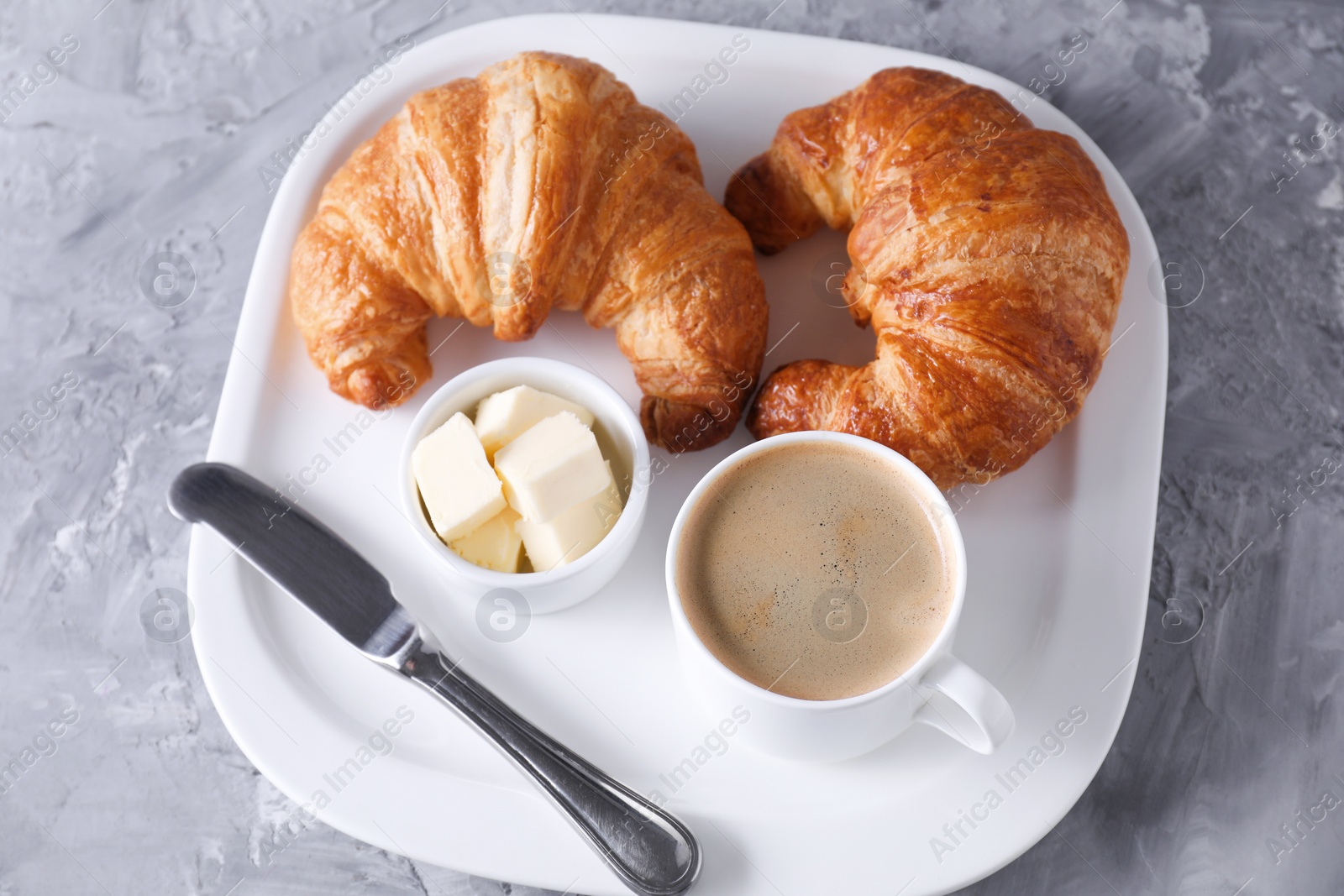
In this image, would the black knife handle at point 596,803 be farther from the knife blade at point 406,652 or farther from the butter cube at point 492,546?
the butter cube at point 492,546

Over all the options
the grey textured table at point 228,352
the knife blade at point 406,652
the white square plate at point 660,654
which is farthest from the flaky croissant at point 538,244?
the grey textured table at point 228,352

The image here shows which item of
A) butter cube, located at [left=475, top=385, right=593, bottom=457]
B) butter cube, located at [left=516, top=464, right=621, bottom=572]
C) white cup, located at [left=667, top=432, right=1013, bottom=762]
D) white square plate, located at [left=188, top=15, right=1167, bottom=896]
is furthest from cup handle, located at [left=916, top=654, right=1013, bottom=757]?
butter cube, located at [left=475, top=385, right=593, bottom=457]

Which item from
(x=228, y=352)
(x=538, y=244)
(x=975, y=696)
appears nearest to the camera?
(x=975, y=696)

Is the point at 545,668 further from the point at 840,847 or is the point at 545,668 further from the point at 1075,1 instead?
the point at 1075,1

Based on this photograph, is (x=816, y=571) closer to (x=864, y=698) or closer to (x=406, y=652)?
(x=864, y=698)

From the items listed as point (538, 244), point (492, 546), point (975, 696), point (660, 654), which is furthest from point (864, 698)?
point (538, 244)
